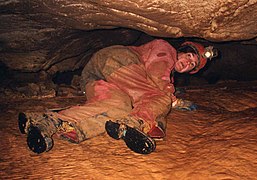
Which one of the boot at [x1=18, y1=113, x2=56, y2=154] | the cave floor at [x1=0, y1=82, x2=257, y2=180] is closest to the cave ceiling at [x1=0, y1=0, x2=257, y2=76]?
the cave floor at [x1=0, y1=82, x2=257, y2=180]

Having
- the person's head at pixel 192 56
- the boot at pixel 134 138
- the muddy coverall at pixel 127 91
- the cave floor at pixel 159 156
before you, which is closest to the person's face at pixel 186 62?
the person's head at pixel 192 56

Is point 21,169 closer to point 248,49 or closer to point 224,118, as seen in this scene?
point 224,118

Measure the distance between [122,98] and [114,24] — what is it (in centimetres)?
170

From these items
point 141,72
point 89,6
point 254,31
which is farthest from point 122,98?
point 254,31

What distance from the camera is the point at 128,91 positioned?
9.07 feet

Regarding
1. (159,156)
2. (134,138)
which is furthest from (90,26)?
(159,156)

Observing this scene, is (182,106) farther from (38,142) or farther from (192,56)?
(38,142)

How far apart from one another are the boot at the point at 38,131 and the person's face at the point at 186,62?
2.06 meters

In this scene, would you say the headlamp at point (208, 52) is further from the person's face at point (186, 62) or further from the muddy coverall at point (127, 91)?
the muddy coverall at point (127, 91)

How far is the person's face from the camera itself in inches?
134

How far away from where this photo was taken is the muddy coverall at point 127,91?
2322mm

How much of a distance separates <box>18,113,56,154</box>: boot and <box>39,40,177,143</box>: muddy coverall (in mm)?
158

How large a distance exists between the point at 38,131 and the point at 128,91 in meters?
1.16

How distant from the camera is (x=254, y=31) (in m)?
3.35
